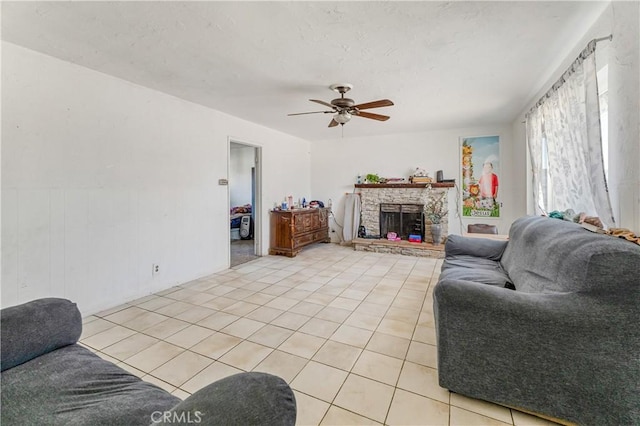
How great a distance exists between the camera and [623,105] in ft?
5.39

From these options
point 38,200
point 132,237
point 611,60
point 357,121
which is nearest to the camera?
point 611,60

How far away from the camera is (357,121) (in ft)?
15.5

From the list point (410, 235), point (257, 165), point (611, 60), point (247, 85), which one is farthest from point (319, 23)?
point (410, 235)

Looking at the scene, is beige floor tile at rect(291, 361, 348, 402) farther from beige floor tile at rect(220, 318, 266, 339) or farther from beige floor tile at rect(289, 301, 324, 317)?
beige floor tile at rect(289, 301, 324, 317)

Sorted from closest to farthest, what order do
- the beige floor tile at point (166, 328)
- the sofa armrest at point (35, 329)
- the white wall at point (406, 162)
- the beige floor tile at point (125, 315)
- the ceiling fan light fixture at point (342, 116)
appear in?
the sofa armrest at point (35, 329)
the beige floor tile at point (166, 328)
the beige floor tile at point (125, 315)
the ceiling fan light fixture at point (342, 116)
the white wall at point (406, 162)

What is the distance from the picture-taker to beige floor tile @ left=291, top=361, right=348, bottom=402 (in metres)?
1.61

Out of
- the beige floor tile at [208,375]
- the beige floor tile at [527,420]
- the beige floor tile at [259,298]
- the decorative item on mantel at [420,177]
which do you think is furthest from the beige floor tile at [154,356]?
the decorative item on mantel at [420,177]

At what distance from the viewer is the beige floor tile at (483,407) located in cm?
144

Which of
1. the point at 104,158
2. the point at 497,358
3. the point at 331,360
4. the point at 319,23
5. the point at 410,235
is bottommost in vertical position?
the point at 331,360

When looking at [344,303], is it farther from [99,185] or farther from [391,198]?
[391,198]

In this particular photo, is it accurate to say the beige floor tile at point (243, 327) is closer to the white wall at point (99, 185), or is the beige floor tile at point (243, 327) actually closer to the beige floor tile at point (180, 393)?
the beige floor tile at point (180, 393)

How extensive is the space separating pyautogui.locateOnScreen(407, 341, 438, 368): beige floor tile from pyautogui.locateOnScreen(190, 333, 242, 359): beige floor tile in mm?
1355

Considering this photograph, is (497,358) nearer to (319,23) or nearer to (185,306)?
Answer: (319,23)

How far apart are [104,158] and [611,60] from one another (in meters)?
4.25
